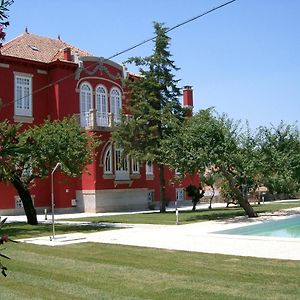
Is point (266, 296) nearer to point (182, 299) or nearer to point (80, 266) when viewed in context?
point (182, 299)

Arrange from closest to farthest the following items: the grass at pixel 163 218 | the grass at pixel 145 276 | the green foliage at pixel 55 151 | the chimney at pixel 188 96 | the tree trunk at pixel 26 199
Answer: the grass at pixel 145 276
the green foliage at pixel 55 151
the tree trunk at pixel 26 199
the grass at pixel 163 218
the chimney at pixel 188 96

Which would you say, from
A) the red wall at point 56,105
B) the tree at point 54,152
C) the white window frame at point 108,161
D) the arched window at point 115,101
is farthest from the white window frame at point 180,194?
the tree at point 54,152

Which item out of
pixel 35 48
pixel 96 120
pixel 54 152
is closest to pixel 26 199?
pixel 54 152

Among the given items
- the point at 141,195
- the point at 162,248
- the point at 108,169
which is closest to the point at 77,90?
the point at 108,169

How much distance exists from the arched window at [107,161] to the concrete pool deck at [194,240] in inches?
621

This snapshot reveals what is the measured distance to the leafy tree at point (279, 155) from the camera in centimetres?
2670

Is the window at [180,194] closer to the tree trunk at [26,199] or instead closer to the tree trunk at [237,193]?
the tree trunk at [237,193]

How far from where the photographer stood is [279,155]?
1069 inches

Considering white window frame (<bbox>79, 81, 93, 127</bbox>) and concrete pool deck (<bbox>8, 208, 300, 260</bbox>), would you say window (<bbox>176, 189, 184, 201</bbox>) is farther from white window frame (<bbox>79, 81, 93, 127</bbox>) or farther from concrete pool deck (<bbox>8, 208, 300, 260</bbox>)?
concrete pool deck (<bbox>8, 208, 300, 260</bbox>)

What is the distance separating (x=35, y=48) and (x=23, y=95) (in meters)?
5.02

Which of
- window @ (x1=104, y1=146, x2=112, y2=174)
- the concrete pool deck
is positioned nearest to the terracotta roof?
window @ (x1=104, y1=146, x2=112, y2=174)

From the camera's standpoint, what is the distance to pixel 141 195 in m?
40.0

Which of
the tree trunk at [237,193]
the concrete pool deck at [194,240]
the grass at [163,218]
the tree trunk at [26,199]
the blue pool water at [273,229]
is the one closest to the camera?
the concrete pool deck at [194,240]

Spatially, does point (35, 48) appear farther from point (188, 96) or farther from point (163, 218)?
point (163, 218)
